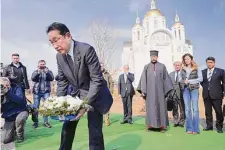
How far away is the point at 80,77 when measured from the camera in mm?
3076

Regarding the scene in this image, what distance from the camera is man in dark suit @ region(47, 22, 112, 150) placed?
291 cm

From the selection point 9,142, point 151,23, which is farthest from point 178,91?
point 151,23

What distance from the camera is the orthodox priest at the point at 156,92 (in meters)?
7.07

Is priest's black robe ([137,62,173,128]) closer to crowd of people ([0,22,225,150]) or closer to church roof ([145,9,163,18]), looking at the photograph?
crowd of people ([0,22,225,150])

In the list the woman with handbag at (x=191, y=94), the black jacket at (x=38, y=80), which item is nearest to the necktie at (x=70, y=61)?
the woman with handbag at (x=191, y=94)

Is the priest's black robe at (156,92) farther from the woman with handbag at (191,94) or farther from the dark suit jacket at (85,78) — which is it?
the dark suit jacket at (85,78)

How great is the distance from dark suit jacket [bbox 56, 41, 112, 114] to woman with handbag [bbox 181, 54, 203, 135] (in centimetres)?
388

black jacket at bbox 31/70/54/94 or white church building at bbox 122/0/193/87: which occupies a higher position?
white church building at bbox 122/0/193/87

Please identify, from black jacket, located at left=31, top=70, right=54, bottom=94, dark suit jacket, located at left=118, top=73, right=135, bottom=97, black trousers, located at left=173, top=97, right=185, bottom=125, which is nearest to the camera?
black trousers, located at left=173, top=97, right=185, bottom=125

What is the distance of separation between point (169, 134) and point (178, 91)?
1.84 m

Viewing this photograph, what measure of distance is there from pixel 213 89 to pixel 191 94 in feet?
2.08

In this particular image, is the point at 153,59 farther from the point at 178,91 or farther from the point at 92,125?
the point at 92,125

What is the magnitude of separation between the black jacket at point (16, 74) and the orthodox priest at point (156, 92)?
3213 mm

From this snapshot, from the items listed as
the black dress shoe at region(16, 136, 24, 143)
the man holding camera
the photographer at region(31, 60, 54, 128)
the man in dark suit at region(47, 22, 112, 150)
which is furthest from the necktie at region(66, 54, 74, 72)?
the photographer at region(31, 60, 54, 128)
